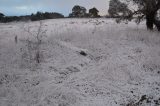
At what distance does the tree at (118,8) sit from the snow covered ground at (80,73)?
532 cm

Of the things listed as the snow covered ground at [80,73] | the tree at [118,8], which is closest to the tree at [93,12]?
the tree at [118,8]

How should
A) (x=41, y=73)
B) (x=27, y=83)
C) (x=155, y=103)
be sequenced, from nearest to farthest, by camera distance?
(x=155, y=103) < (x=27, y=83) < (x=41, y=73)

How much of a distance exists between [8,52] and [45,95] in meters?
4.02

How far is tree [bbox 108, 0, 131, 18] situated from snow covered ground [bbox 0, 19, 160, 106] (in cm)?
532

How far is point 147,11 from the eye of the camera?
61.0ft

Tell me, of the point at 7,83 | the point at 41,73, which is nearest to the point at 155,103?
the point at 41,73

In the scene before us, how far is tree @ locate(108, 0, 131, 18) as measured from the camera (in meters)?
19.1

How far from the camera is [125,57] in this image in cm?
1213

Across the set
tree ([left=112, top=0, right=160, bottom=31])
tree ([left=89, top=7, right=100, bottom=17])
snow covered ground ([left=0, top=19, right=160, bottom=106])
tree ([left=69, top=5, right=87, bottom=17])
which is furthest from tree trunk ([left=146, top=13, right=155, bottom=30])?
tree ([left=69, top=5, right=87, bottom=17])

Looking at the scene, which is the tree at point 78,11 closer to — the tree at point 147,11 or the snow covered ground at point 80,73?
the tree at point 147,11

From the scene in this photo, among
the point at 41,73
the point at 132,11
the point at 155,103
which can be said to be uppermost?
the point at 132,11

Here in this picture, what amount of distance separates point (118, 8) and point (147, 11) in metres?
2.11

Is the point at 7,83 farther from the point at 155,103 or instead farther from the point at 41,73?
the point at 155,103

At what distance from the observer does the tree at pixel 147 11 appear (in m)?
17.8
